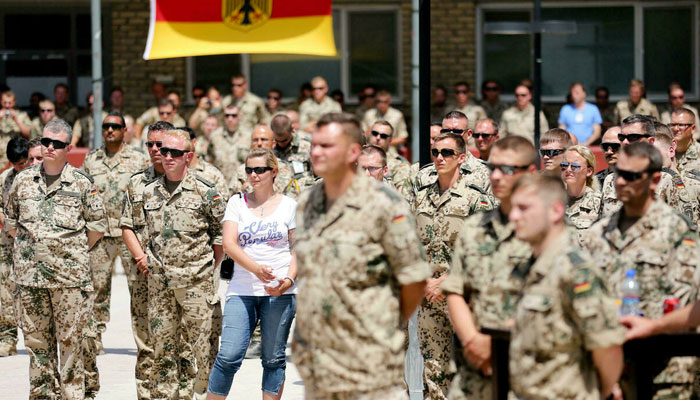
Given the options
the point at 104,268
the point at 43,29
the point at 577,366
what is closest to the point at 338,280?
the point at 577,366

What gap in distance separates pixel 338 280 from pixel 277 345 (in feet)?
8.69

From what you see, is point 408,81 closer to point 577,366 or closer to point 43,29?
point 43,29

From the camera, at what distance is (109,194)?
11.4 meters

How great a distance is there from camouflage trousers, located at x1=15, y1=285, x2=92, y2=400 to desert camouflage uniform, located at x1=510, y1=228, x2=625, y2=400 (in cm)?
455

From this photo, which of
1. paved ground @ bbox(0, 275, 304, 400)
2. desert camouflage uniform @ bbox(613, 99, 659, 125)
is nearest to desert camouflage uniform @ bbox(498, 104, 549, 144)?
desert camouflage uniform @ bbox(613, 99, 659, 125)

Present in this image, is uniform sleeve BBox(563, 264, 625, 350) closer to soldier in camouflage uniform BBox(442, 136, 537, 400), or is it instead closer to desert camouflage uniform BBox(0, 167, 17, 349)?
soldier in camouflage uniform BBox(442, 136, 537, 400)

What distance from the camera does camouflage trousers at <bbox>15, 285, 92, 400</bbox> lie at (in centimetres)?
862

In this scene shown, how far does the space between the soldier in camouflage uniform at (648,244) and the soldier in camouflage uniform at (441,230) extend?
2466 mm

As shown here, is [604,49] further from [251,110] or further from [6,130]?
[6,130]

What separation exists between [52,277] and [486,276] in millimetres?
4200

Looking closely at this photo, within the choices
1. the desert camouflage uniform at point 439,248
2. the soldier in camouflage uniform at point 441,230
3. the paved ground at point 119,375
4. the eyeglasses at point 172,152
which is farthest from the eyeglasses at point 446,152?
the paved ground at point 119,375

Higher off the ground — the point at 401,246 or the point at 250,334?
the point at 401,246

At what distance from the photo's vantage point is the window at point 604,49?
20.7 meters

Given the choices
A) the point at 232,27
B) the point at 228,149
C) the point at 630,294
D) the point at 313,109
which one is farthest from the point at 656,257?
the point at 313,109
